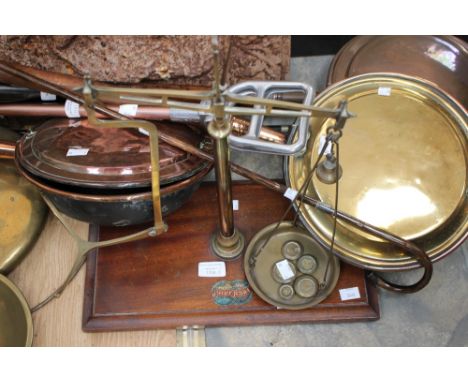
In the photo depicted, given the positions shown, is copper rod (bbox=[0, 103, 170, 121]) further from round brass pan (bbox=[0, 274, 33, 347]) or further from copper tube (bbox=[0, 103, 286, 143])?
round brass pan (bbox=[0, 274, 33, 347])

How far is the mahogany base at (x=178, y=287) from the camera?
119cm

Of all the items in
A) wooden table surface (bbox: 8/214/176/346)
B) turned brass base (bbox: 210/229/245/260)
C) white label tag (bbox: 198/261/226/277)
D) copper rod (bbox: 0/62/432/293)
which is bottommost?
wooden table surface (bbox: 8/214/176/346)

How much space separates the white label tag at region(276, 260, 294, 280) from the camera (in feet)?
3.95

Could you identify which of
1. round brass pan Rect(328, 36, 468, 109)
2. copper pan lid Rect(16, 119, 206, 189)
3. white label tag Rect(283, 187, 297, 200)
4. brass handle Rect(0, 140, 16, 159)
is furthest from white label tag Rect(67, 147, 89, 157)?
round brass pan Rect(328, 36, 468, 109)

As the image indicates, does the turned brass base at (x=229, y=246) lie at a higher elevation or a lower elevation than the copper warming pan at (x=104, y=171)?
lower

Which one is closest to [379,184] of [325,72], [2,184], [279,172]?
[279,172]

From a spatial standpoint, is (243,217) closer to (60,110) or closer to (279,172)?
(279,172)

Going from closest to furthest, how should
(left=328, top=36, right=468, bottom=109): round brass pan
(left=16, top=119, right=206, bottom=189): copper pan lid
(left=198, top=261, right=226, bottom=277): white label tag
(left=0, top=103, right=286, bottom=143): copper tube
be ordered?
(left=16, top=119, right=206, bottom=189): copper pan lid
(left=0, top=103, right=286, bottom=143): copper tube
(left=198, top=261, right=226, bottom=277): white label tag
(left=328, top=36, right=468, bottom=109): round brass pan

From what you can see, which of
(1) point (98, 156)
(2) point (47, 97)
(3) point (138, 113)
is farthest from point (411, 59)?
(2) point (47, 97)

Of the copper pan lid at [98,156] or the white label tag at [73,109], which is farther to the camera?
the white label tag at [73,109]

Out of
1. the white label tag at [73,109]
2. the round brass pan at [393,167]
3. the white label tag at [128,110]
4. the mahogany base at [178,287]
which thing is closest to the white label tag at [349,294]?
the mahogany base at [178,287]

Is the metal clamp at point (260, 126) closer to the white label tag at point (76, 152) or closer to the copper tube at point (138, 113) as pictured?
the copper tube at point (138, 113)

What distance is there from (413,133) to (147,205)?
75cm

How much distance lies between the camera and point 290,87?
977 mm
